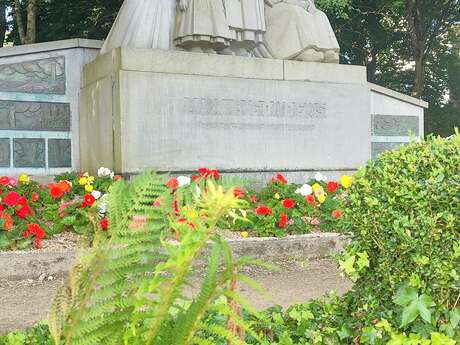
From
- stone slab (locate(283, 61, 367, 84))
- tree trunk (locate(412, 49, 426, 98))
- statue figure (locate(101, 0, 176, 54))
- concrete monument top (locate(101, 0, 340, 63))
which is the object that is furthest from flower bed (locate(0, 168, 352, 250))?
tree trunk (locate(412, 49, 426, 98))

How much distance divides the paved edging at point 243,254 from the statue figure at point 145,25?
3243 mm

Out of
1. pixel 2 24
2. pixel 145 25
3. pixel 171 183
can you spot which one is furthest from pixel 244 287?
pixel 2 24

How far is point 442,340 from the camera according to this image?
211 cm

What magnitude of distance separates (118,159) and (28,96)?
1699 millimetres

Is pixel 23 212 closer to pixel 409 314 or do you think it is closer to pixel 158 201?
pixel 409 314

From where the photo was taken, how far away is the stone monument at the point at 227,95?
6918 mm

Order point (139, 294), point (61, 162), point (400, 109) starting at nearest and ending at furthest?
point (139, 294) < point (61, 162) < point (400, 109)

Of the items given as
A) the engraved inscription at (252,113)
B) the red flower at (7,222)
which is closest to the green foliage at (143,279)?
the red flower at (7,222)

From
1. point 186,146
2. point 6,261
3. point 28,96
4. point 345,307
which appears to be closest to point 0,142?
point 28,96

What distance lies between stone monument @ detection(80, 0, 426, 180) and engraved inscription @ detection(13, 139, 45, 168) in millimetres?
546

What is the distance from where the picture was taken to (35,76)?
769 cm

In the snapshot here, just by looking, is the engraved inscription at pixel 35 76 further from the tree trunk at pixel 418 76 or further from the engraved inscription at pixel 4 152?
the tree trunk at pixel 418 76

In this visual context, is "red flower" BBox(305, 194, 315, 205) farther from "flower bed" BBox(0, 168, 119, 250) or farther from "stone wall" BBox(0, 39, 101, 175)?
"stone wall" BBox(0, 39, 101, 175)

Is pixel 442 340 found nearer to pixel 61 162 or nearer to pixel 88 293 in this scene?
pixel 88 293
